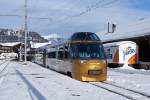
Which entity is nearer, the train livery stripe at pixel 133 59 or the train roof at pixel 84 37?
the train roof at pixel 84 37

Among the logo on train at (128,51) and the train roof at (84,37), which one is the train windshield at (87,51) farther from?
the logo on train at (128,51)

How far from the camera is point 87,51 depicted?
82.7 ft

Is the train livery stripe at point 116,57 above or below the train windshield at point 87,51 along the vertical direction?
below

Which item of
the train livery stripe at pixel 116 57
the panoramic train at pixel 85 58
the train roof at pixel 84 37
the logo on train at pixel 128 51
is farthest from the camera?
the train livery stripe at pixel 116 57

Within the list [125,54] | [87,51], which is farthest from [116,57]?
[87,51]

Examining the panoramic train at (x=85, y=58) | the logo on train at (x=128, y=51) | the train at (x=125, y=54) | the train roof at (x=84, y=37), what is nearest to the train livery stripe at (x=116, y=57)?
the train at (x=125, y=54)

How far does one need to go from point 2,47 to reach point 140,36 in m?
124

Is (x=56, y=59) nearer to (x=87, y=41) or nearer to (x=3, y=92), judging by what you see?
(x=87, y=41)

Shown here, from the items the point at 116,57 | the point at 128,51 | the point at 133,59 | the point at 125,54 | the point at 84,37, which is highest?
the point at 84,37

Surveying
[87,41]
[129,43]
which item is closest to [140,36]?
[129,43]

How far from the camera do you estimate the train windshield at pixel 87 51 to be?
980 inches

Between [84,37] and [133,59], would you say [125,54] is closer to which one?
[133,59]

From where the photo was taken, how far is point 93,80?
2416 centimetres

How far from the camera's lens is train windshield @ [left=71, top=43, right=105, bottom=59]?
980 inches
